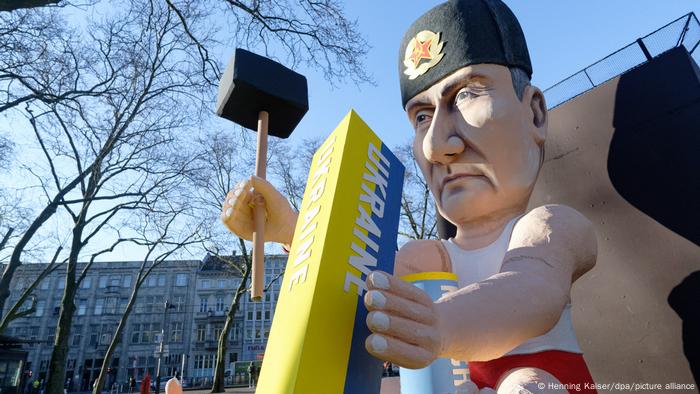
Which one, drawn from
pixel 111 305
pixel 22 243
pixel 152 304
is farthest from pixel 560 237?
pixel 111 305

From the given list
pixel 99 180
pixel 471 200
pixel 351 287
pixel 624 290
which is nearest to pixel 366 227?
pixel 351 287

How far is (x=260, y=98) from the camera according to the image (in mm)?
2025

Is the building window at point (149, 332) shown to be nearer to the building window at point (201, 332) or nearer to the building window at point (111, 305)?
the building window at point (111, 305)

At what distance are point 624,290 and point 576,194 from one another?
576mm

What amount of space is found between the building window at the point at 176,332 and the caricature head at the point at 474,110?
1579 inches

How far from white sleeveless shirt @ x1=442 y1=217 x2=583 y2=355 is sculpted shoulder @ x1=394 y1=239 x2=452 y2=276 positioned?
38 mm

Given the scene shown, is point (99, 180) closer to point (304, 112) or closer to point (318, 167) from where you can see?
point (304, 112)

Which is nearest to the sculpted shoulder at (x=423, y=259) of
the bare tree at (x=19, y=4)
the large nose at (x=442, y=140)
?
the large nose at (x=442, y=140)

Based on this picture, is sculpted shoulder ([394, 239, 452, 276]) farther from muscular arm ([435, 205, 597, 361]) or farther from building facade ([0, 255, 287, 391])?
building facade ([0, 255, 287, 391])

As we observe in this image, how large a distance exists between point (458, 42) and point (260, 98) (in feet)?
2.98

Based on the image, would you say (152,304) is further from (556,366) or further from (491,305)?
(491,305)

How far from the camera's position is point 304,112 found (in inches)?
85.6

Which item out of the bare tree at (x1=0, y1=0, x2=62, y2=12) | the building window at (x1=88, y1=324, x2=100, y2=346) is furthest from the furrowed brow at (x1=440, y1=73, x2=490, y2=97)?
the building window at (x1=88, y1=324, x2=100, y2=346)

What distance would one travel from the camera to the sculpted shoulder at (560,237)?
4.01 ft
